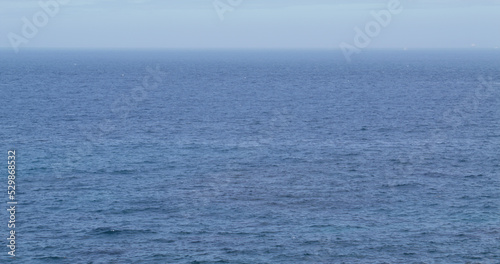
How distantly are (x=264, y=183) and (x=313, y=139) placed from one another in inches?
1030

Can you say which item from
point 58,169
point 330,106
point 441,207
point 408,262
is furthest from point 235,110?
point 408,262

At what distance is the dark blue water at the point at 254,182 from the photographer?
1967 inches

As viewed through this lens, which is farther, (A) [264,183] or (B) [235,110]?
(B) [235,110]

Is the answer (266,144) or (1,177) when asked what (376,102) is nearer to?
(266,144)

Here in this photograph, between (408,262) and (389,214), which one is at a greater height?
(389,214)

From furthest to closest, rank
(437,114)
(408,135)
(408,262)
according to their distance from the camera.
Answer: (437,114) → (408,135) → (408,262)

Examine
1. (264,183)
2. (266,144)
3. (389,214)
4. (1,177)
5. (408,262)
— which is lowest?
(408,262)

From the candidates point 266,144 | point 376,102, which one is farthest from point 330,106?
point 266,144

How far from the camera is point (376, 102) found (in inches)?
5394

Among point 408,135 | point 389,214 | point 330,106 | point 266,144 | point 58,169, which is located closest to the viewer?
point 389,214

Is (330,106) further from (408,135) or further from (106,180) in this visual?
(106,180)

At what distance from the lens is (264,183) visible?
224 ft

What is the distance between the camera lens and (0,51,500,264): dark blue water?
4997cm

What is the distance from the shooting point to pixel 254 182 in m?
68.7
